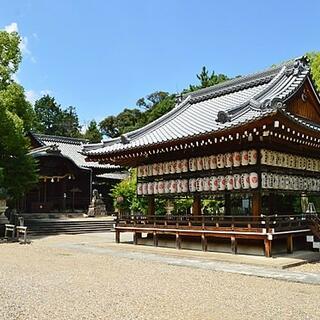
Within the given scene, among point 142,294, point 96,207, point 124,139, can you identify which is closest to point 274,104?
point 142,294

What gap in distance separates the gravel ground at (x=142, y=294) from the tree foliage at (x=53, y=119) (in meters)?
71.0

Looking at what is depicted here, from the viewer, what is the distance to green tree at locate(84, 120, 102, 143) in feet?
213

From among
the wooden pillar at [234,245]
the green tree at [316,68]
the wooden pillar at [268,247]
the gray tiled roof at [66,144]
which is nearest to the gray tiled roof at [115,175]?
the gray tiled roof at [66,144]

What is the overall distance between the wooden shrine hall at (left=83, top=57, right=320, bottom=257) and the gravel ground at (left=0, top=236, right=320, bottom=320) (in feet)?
12.2

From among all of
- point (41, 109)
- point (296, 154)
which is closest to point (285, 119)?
point (296, 154)

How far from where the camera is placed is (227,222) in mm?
13789

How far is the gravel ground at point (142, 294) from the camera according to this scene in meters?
6.55

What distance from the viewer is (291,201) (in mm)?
21094

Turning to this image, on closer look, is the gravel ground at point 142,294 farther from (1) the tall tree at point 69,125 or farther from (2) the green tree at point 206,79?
(1) the tall tree at point 69,125

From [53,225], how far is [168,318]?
2179 cm

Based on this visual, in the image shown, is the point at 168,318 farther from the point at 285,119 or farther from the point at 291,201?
the point at 291,201

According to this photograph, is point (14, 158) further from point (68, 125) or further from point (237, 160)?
point (68, 125)

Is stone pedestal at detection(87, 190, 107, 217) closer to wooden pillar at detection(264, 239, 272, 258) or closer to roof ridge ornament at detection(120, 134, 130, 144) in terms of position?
roof ridge ornament at detection(120, 134, 130, 144)

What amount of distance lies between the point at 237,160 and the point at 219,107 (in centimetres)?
440
